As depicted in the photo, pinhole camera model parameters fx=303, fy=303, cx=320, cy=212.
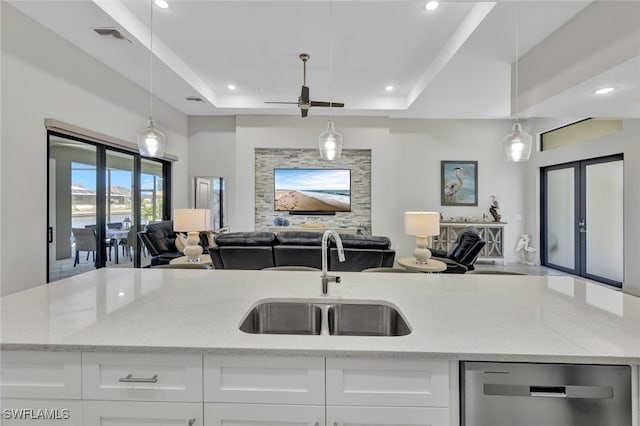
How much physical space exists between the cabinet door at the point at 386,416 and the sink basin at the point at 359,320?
0.48m

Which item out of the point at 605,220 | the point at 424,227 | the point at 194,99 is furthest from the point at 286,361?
the point at 605,220

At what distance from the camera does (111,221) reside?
4.41 metres

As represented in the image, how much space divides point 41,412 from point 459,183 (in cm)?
692

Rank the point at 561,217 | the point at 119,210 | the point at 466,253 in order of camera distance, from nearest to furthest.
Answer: the point at 466,253 → the point at 119,210 → the point at 561,217

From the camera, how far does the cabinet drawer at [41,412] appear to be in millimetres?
990

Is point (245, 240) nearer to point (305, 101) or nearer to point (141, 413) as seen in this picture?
point (305, 101)

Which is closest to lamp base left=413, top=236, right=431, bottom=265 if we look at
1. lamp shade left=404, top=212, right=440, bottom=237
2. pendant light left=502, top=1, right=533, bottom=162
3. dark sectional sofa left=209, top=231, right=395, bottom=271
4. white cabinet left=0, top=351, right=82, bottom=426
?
lamp shade left=404, top=212, right=440, bottom=237

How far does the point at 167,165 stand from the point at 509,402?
6380 millimetres

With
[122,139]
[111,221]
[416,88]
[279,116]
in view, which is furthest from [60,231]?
[416,88]

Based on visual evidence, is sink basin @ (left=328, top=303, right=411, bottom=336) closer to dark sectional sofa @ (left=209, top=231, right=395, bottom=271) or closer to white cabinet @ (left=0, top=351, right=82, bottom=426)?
white cabinet @ (left=0, top=351, right=82, bottom=426)

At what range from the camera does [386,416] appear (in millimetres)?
970

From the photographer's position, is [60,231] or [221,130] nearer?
[60,231]

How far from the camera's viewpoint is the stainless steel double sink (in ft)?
4.80

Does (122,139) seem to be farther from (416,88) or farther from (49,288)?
(416,88)
